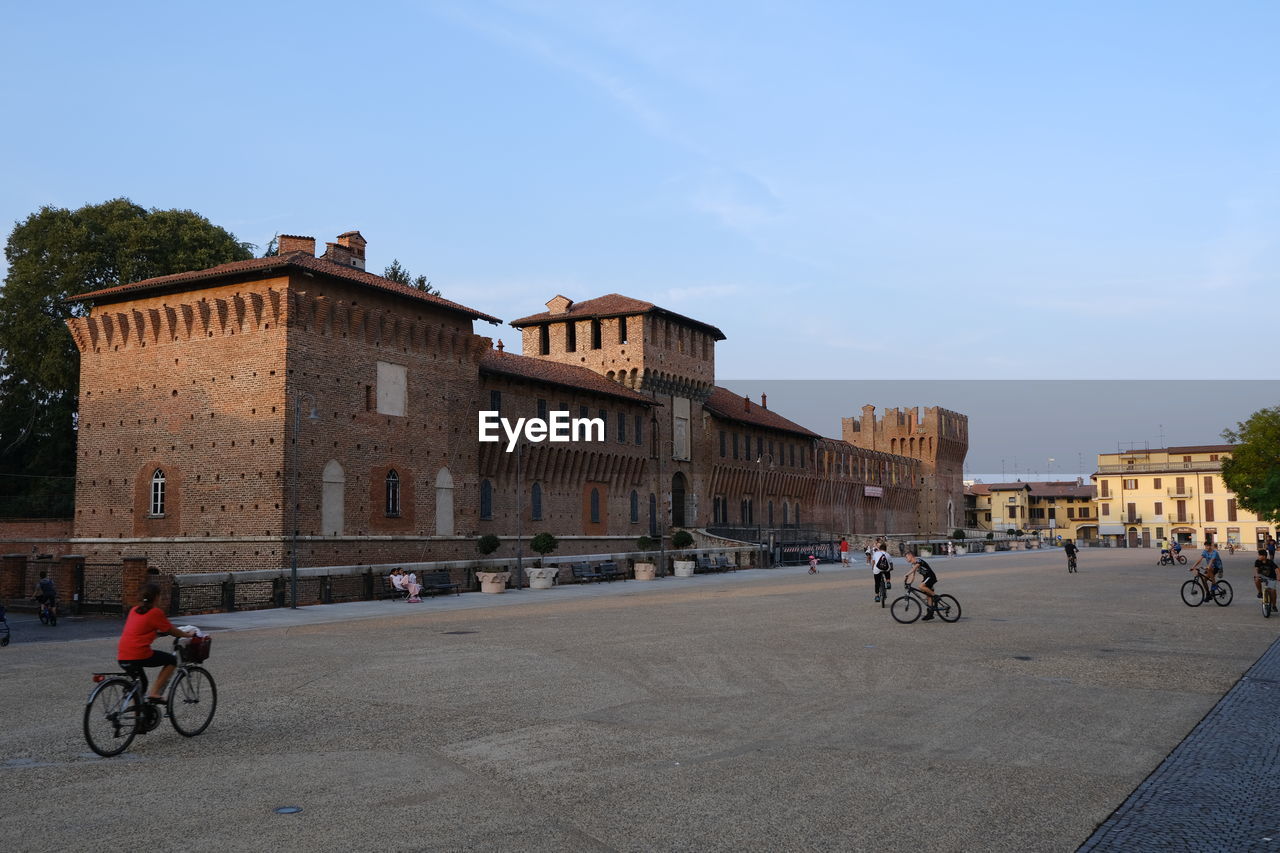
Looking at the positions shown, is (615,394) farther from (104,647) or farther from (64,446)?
(104,647)

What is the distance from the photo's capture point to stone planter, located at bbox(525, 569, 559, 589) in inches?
1412

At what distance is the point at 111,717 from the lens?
9078mm

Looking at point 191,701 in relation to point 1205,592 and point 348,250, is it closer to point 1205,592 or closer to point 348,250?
point 1205,592

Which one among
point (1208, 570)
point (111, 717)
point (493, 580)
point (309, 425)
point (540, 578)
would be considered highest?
point (309, 425)

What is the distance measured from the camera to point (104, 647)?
18.2 meters

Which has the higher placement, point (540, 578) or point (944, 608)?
point (944, 608)

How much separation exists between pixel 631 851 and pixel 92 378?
38.2 meters

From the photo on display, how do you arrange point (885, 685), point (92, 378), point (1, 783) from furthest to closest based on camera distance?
1. point (92, 378)
2. point (885, 685)
3. point (1, 783)

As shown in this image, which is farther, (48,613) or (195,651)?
(48,613)

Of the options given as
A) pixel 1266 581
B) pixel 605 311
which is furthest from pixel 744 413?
pixel 1266 581

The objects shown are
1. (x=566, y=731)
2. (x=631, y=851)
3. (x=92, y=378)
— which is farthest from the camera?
(x=92, y=378)

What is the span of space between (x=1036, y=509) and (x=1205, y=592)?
11983cm

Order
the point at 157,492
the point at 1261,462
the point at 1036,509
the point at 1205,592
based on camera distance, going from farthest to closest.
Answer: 1. the point at 1036,509
2. the point at 1261,462
3. the point at 157,492
4. the point at 1205,592

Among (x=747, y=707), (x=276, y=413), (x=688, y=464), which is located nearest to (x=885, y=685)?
(x=747, y=707)
